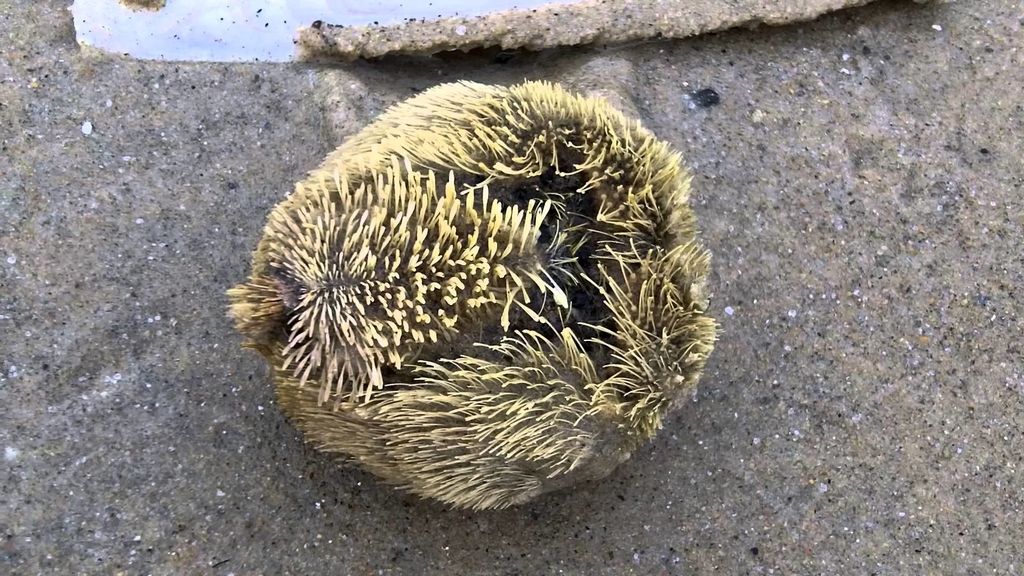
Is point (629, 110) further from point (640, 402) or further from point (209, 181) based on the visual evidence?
point (209, 181)

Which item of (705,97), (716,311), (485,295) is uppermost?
(485,295)

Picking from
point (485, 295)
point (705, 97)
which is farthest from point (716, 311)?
point (485, 295)

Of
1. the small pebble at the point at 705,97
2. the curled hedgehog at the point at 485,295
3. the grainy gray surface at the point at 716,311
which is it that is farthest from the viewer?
the small pebble at the point at 705,97

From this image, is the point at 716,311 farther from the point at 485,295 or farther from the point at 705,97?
the point at 485,295

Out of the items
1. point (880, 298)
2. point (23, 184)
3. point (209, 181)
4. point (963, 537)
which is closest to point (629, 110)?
point (880, 298)

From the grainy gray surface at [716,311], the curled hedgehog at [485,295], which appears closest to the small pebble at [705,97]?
the grainy gray surface at [716,311]

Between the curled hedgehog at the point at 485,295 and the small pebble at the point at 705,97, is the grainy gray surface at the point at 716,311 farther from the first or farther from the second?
the curled hedgehog at the point at 485,295
